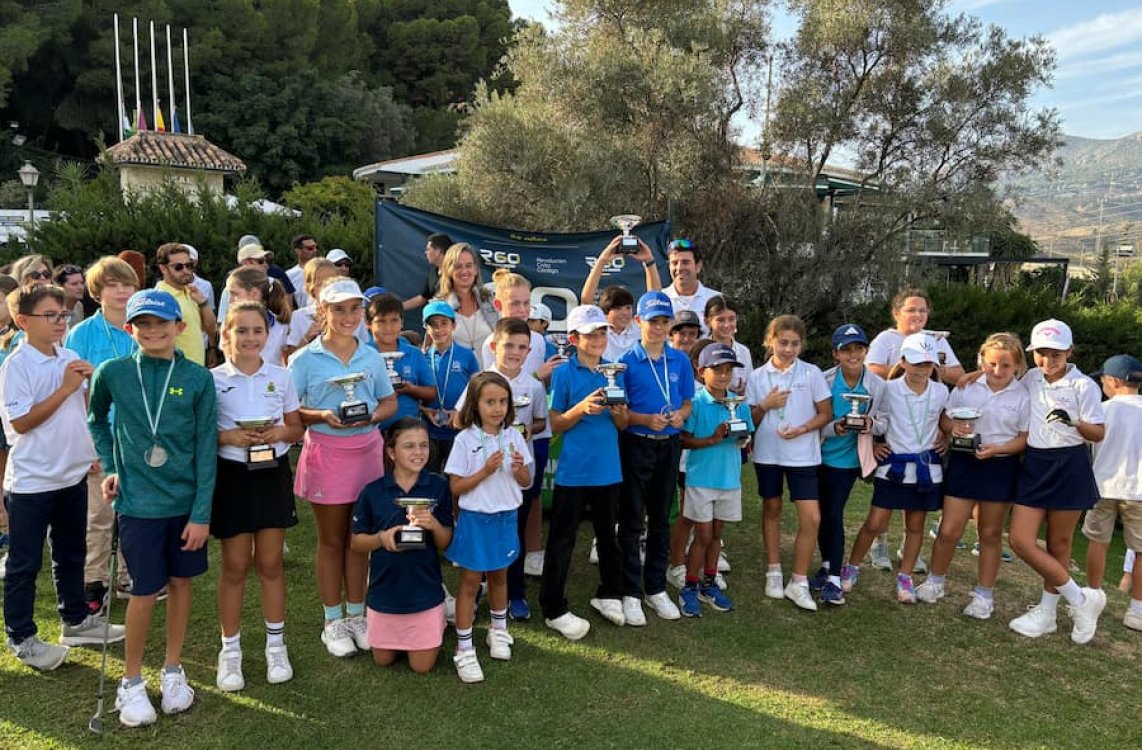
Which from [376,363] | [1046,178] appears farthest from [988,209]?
[376,363]

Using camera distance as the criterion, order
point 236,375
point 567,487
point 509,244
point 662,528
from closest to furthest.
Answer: point 236,375, point 567,487, point 662,528, point 509,244

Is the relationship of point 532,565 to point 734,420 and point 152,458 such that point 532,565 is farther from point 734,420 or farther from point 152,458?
point 152,458

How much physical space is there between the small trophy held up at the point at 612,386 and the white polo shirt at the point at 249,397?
60.5 inches

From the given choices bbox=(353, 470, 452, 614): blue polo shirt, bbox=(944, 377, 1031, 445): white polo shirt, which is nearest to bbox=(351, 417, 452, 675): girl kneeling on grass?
bbox=(353, 470, 452, 614): blue polo shirt

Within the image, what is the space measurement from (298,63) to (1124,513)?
41.7 m

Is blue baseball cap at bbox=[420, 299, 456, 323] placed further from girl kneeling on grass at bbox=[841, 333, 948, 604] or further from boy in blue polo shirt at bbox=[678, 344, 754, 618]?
girl kneeling on grass at bbox=[841, 333, 948, 604]

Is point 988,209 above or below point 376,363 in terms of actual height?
above

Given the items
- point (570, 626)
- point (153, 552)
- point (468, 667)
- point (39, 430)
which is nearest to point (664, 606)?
point (570, 626)

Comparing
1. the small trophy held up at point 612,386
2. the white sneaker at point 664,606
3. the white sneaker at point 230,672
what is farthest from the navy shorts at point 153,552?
the white sneaker at point 664,606

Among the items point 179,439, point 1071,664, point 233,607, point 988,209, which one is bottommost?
point 1071,664

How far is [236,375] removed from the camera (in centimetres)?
351

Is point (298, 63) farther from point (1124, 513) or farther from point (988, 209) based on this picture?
point (1124, 513)

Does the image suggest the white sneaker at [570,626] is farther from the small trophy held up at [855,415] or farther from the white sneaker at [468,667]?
the small trophy held up at [855,415]

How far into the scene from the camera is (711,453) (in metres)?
4.62
